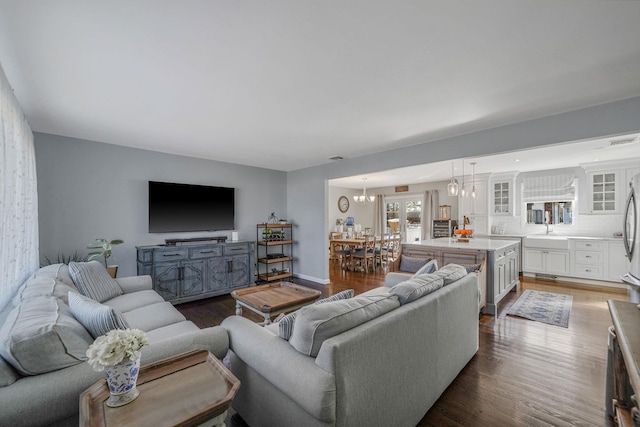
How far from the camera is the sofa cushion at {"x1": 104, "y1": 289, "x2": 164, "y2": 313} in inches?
101

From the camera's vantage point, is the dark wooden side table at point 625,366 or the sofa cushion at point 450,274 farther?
the sofa cushion at point 450,274

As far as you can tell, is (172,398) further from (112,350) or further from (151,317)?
(151,317)

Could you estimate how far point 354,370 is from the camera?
126 centimetres

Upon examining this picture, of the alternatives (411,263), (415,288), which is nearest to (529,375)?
(415,288)

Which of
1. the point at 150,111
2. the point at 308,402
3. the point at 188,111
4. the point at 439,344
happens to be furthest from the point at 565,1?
the point at 150,111

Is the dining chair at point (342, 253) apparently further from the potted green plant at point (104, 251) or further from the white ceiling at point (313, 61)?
the potted green plant at point (104, 251)

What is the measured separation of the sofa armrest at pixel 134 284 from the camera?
3.08 meters

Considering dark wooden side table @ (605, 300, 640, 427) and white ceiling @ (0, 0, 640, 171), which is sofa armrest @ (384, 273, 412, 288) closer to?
dark wooden side table @ (605, 300, 640, 427)

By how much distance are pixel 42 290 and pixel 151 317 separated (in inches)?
29.7

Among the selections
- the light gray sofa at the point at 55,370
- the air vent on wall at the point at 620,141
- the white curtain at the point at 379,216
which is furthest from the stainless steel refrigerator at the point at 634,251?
the white curtain at the point at 379,216

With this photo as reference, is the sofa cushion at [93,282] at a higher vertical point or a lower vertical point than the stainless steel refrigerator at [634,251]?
lower

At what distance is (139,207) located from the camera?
4258 millimetres

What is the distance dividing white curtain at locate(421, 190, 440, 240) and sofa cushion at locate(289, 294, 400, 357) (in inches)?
280

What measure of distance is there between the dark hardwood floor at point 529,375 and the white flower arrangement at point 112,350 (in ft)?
3.66
